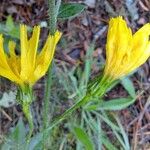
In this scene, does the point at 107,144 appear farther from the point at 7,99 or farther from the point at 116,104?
the point at 7,99

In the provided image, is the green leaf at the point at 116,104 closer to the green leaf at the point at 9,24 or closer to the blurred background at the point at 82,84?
the blurred background at the point at 82,84

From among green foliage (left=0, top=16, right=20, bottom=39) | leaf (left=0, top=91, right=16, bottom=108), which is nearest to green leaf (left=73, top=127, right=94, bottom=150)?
leaf (left=0, top=91, right=16, bottom=108)

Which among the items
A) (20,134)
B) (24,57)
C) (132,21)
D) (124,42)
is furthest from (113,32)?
(132,21)

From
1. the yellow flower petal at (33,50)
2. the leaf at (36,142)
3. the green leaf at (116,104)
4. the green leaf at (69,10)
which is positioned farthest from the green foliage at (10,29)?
the yellow flower petal at (33,50)

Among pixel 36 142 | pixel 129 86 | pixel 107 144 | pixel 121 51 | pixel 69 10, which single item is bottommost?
pixel 107 144

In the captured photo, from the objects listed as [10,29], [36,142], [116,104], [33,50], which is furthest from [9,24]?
[33,50]

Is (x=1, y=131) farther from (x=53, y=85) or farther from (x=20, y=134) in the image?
(x=20, y=134)

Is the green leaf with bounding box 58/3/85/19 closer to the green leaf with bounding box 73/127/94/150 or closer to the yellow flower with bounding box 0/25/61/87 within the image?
the yellow flower with bounding box 0/25/61/87
